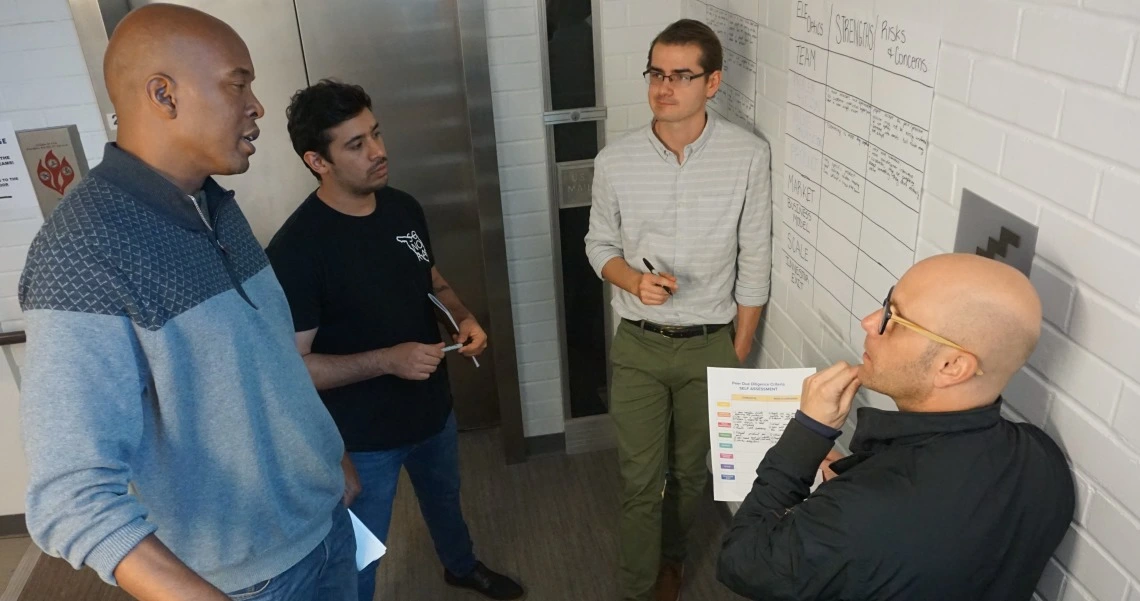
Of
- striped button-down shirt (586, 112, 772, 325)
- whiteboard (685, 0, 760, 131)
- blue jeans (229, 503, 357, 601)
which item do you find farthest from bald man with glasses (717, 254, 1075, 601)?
whiteboard (685, 0, 760, 131)

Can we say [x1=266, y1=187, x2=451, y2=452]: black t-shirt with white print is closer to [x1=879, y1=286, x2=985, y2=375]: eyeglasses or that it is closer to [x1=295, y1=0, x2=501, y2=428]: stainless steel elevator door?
[x1=295, y1=0, x2=501, y2=428]: stainless steel elevator door

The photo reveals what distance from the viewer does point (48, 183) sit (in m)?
2.81

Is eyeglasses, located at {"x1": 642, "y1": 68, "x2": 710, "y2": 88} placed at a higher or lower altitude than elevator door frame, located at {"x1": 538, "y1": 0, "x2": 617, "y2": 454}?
higher

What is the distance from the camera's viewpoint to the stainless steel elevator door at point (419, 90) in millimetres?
2922

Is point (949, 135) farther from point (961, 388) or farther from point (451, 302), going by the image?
point (451, 302)

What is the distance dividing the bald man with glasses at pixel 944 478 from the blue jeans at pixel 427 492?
138 cm

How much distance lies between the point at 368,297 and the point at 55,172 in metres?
1.53

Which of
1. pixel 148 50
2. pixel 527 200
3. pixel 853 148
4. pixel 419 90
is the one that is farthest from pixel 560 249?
pixel 148 50

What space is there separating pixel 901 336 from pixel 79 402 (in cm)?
128

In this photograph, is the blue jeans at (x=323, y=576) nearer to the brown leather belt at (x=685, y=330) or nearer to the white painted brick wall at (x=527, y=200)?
the brown leather belt at (x=685, y=330)

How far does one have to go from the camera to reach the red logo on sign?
9.12 feet

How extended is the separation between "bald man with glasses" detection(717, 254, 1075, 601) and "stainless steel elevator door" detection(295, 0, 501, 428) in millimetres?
2090

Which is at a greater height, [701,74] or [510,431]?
[701,74]

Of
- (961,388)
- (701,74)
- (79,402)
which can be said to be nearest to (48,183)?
(79,402)
